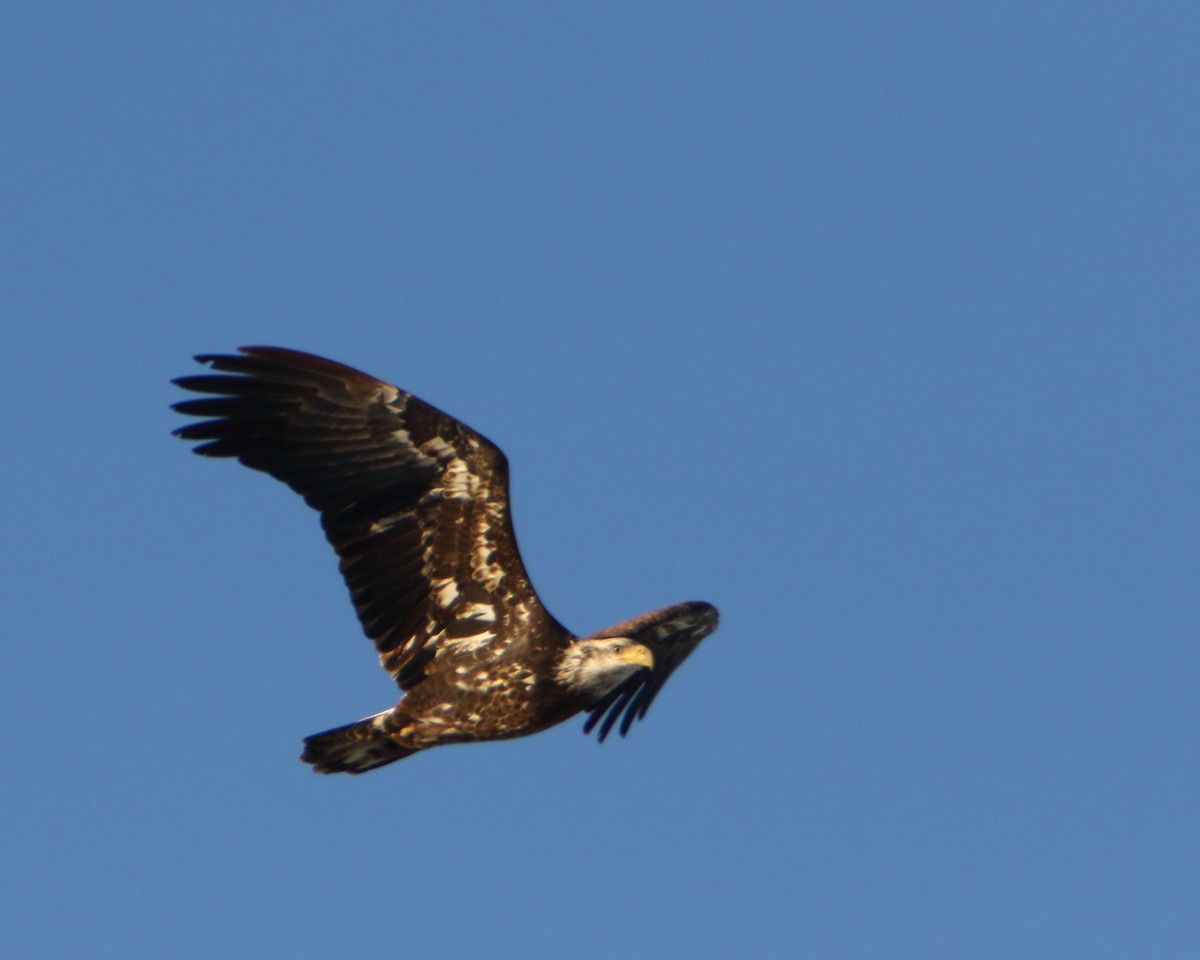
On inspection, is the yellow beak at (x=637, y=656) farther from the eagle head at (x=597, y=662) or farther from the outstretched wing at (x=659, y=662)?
the outstretched wing at (x=659, y=662)

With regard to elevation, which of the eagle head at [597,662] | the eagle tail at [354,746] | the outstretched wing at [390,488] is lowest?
the eagle tail at [354,746]

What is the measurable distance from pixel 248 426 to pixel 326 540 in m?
1.07

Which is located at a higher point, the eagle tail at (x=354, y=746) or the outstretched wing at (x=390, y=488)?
the outstretched wing at (x=390, y=488)

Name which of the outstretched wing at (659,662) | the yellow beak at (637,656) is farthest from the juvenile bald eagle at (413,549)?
the outstretched wing at (659,662)

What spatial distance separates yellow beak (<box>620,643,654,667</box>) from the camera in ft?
59.8

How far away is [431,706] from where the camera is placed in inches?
722

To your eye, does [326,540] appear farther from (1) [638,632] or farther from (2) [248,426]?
(1) [638,632]

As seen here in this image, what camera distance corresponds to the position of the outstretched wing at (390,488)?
17875mm

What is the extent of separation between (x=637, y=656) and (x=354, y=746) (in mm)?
2308

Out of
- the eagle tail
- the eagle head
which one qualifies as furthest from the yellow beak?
the eagle tail

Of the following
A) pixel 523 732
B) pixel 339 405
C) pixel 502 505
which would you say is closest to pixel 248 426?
pixel 339 405

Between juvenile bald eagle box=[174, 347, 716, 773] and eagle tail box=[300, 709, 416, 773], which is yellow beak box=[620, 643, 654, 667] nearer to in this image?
juvenile bald eagle box=[174, 347, 716, 773]

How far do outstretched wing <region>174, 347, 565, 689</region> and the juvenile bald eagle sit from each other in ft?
0.03

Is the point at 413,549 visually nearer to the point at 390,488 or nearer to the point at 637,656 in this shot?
the point at 390,488
